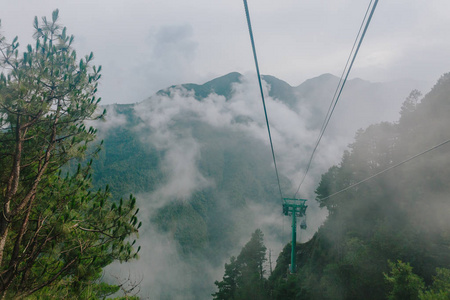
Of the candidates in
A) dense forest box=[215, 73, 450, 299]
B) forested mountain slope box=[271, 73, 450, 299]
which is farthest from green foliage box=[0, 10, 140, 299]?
forested mountain slope box=[271, 73, 450, 299]

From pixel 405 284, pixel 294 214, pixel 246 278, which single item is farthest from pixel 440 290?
pixel 246 278

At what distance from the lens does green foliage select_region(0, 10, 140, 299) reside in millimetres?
5586

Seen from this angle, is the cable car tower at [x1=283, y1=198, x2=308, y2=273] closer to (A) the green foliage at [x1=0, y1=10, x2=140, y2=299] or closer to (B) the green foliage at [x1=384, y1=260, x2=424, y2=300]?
(B) the green foliage at [x1=384, y1=260, x2=424, y2=300]

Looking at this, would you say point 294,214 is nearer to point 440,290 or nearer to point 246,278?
point 440,290

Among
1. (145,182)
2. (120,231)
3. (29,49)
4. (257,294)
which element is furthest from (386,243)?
(145,182)

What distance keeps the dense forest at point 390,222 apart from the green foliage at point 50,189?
51.7 ft

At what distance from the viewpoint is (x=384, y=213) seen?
2770cm

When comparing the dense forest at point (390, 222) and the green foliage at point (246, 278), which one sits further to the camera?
the green foliage at point (246, 278)

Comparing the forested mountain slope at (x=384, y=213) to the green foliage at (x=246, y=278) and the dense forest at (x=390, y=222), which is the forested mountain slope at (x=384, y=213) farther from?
the green foliage at (x=246, y=278)

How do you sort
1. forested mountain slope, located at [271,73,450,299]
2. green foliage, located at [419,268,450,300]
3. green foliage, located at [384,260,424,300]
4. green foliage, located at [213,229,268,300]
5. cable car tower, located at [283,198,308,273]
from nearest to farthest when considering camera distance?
green foliage, located at [419,268,450,300], green foliage, located at [384,260,424,300], cable car tower, located at [283,198,308,273], forested mountain slope, located at [271,73,450,299], green foliage, located at [213,229,268,300]

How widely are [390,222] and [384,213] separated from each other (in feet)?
8.69

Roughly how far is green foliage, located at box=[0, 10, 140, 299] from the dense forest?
51.7ft

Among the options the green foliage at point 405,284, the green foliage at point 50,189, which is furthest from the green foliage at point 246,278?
the green foliage at point 50,189

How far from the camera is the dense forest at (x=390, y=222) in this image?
757 inches
